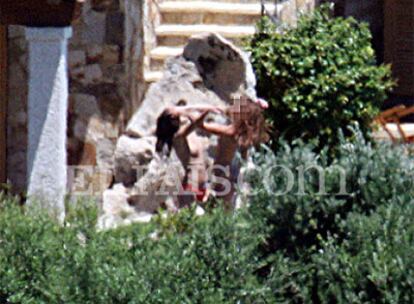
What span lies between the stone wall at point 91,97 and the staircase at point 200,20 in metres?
1.01

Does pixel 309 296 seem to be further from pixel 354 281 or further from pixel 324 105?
pixel 324 105

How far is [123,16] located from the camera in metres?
11.5

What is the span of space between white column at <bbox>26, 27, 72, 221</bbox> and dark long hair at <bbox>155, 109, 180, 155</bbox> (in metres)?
0.64

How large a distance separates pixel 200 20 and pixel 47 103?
3.46 metres

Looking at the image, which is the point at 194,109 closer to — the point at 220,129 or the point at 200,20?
the point at 220,129

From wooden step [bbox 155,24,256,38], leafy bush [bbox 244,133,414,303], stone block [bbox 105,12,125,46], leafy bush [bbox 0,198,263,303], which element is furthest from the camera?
wooden step [bbox 155,24,256,38]

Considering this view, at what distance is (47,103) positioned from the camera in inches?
380

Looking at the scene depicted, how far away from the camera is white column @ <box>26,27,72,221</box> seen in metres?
9.67

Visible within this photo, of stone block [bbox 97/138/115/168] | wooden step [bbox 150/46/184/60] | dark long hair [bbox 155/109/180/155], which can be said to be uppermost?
wooden step [bbox 150/46/184/60]

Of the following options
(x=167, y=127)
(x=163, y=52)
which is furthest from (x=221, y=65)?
(x=163, y=52)

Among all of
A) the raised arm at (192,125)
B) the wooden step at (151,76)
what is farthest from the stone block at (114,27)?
the raised arm at (192,125)

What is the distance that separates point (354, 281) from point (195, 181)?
109 inches

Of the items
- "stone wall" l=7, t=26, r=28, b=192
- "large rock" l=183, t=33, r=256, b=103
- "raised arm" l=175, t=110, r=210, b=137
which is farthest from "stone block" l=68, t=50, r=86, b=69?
"raised arm" l=175, t=110, r=210, b=137

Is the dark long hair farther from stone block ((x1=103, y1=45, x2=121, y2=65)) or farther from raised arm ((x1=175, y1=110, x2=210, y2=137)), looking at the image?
stone block ((x1=103, y1=45, x2=121, y2=65))
